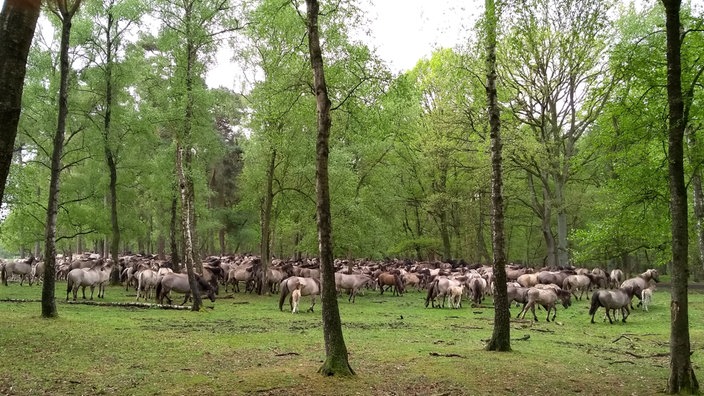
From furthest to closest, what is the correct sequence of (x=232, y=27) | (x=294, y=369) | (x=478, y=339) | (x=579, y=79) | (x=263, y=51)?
1. (x=579, y=79)
2. (x=263, y=51)
3. (x=232, y=27)
4. (x=478, y=339)
5. (x=294, y=369)

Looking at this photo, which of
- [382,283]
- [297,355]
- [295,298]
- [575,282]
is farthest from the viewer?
[382,283]

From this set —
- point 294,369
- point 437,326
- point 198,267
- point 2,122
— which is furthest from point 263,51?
point 2,122

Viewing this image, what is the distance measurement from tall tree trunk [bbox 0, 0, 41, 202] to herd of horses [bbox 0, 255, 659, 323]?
1435 centimetres

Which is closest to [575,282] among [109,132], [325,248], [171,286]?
[171,286]

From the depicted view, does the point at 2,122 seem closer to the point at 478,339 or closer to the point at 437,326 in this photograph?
the point at 478,339

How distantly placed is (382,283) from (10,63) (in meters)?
28.7

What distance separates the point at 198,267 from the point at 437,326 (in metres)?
11.6

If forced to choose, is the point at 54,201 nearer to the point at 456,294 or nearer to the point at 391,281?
the point at 456,294

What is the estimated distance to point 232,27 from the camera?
72.6 ft

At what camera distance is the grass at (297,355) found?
8328 millimetres

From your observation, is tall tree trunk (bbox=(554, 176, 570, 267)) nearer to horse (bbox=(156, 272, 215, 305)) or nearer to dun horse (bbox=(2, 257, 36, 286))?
horse (bbox=(156, 272, 215, 305))

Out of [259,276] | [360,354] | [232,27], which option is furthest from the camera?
[259,276]

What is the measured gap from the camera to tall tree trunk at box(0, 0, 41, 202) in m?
4.71

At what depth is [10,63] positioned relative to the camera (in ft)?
15.6
